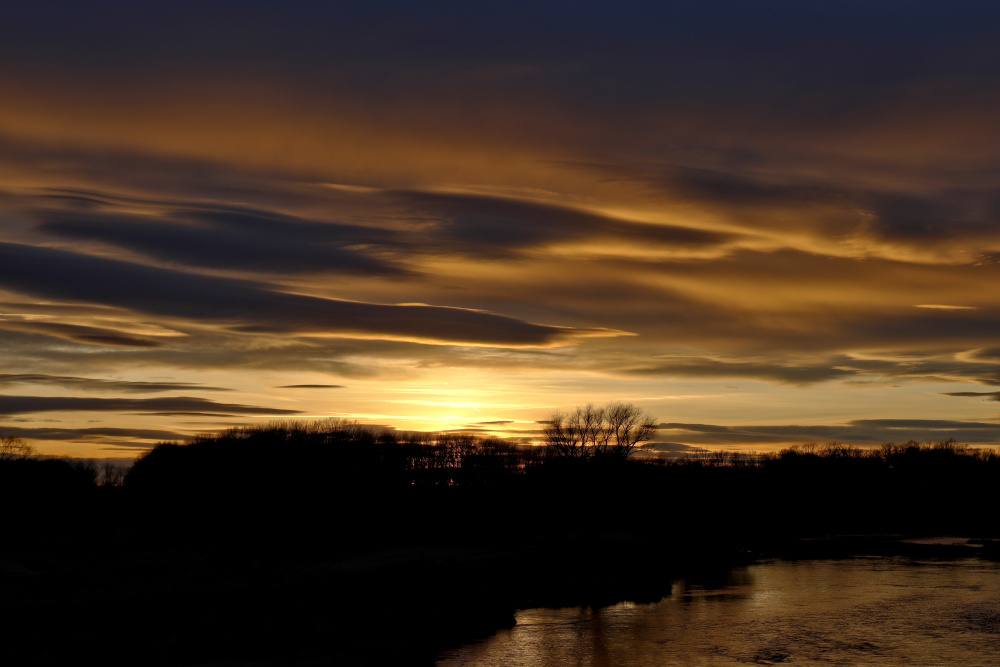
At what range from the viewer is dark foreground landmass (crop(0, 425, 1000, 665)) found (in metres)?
37.1

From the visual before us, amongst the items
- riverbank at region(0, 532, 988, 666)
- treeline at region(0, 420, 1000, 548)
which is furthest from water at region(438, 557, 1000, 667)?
treeline at region(0, 420, 1000, 548)

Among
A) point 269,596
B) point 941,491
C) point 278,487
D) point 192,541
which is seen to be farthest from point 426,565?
point 941,491

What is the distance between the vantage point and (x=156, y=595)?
50.1m

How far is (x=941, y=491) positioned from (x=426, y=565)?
136m

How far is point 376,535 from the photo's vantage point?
92.8 m

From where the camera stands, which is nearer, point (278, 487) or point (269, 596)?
point (269, 596)

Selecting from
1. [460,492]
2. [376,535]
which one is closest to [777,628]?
[376,535]

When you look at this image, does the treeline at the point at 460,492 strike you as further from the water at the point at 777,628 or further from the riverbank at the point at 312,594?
the water at the point at 777,628

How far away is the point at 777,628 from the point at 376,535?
199 feet

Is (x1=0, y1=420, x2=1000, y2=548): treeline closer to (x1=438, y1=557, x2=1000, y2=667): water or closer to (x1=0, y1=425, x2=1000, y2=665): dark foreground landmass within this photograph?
(x1=0, y1=425, x2=1000, y2=665): dark foreground landmass

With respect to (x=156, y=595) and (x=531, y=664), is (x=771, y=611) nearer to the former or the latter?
(x=531, y=664)

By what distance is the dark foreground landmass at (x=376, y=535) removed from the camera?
122 feet

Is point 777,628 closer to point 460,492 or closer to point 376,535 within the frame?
point 376,535

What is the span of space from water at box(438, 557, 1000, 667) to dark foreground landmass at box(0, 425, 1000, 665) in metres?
3.01
